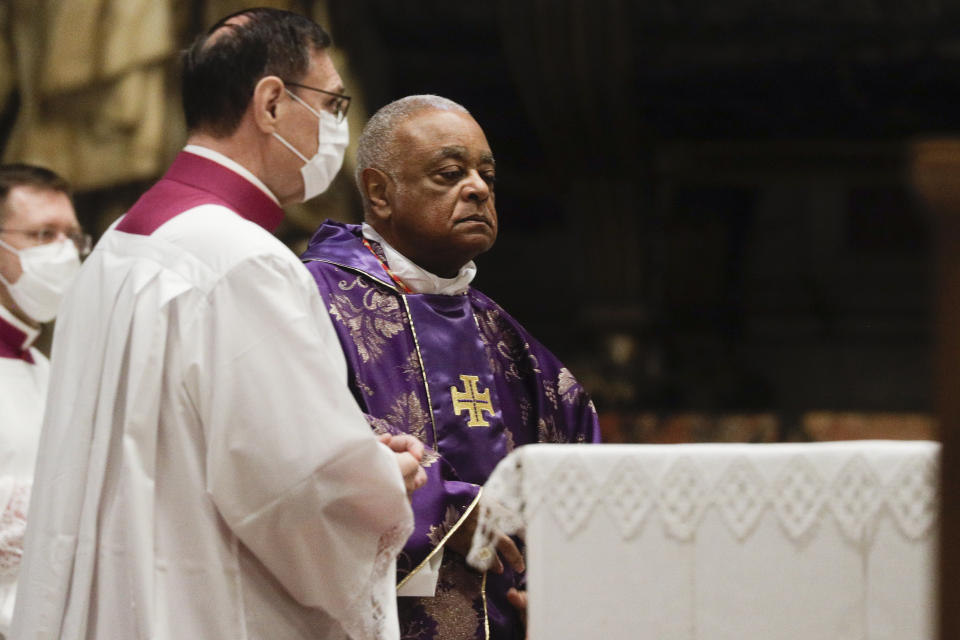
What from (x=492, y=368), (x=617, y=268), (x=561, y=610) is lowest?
(x=617, y=268)

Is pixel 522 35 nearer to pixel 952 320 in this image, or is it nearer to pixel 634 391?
pixel 634 391

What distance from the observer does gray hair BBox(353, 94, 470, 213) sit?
274 centimetres

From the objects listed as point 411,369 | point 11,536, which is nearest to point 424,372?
point 411,369

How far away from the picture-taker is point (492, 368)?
108 inches

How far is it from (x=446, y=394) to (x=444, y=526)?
0.31 m

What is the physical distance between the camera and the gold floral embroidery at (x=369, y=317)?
8.43ft

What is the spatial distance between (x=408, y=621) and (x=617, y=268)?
7.03m

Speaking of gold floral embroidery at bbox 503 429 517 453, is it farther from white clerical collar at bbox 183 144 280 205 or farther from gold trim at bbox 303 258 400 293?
white clerical collar at bbox 183 144 280 205

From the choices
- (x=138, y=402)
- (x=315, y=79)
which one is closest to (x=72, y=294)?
(x=138, y=402)

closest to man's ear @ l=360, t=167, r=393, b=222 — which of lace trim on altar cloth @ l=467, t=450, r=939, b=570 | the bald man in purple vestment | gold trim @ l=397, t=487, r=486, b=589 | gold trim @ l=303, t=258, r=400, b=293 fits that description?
the bald man in purple vestment

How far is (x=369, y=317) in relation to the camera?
2627 mm

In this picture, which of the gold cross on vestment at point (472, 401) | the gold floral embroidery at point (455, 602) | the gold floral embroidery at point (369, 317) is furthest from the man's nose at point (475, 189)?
the gold floral embroidery at point (455, 602)

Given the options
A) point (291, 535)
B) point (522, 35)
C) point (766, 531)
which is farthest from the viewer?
point (522, 35)

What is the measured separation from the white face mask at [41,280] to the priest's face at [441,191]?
1337mm
